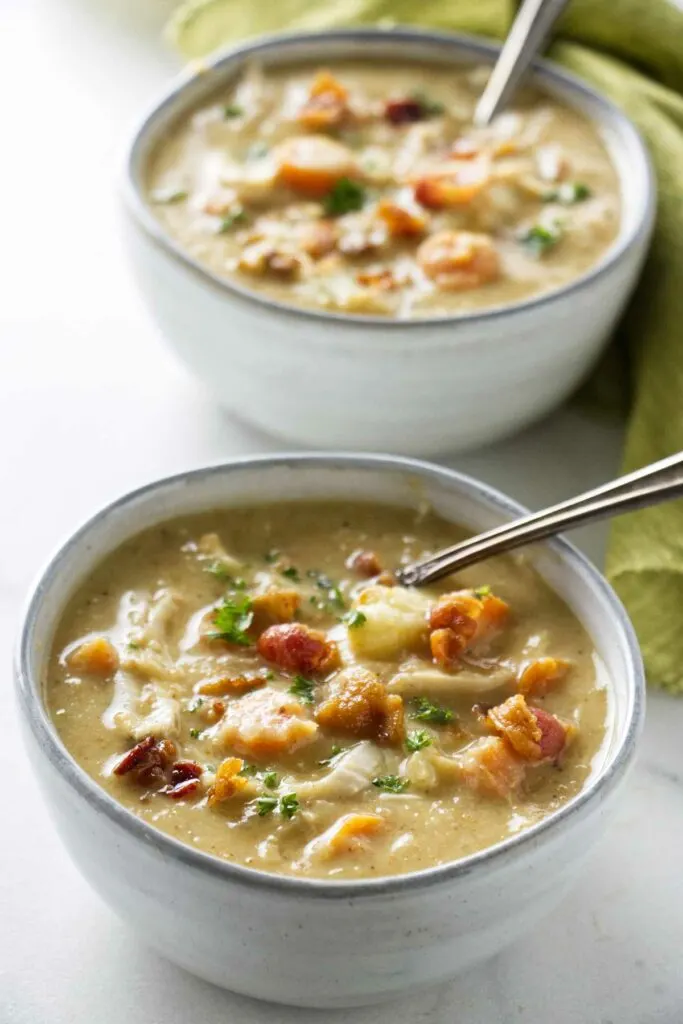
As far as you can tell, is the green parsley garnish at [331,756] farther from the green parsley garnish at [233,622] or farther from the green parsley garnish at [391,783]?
the green parsley garnish at [233,622]

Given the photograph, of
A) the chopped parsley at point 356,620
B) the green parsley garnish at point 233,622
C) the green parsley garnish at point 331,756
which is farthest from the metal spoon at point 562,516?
the green parsley garnish at point 331,756

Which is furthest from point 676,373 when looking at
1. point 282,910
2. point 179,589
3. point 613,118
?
point 282,910

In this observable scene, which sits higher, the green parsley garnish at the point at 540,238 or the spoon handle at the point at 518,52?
the spoon handle at the point at 518,52

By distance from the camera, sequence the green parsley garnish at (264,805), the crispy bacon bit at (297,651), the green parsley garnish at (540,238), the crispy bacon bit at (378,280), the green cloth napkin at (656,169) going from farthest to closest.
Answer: the green parsley garnish at (540,238), the crispy bacon bit at (378,280), the green cloth napkin at (656,169), the crispy bacon bit at (297,651), the green parsley garnish at (264,805)

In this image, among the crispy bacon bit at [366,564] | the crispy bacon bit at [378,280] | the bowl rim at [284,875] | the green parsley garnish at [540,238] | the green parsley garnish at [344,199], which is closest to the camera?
the bowl rim at [284,875]

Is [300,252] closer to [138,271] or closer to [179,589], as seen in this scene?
[138,271]

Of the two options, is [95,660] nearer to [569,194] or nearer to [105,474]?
[105,474]
